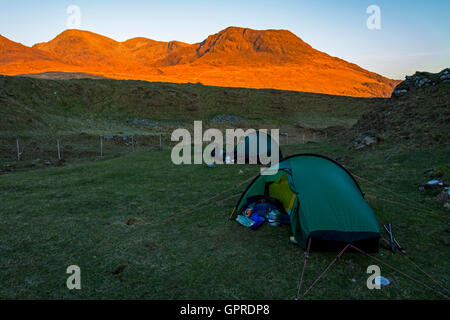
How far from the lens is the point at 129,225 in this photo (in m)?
7.42

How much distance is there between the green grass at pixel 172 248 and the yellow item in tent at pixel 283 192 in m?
0.86

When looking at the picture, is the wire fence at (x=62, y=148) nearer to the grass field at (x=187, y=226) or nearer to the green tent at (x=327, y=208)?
the grass field at (x=187, y=226)

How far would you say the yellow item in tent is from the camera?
7634mm

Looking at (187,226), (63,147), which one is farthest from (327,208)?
(63,147)

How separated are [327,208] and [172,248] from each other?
10.8 ft

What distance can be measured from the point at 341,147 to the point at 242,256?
16.5m

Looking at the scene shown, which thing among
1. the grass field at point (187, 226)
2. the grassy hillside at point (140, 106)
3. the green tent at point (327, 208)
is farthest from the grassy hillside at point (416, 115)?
the grassy hillside at point (140, 106)

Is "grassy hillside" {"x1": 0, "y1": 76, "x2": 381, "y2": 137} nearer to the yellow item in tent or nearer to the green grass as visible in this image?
the green grass

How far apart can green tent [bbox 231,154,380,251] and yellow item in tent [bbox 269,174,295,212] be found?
1.05m

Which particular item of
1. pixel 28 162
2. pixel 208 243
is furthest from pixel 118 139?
pixel 208 243

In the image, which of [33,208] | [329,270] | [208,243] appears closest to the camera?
[329,270]

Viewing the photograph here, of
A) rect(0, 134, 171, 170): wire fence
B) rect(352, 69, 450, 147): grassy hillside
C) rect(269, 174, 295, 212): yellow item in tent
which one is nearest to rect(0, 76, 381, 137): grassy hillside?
rect(0, 134, 171, 170): wire fence

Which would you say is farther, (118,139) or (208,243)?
(118,139)
